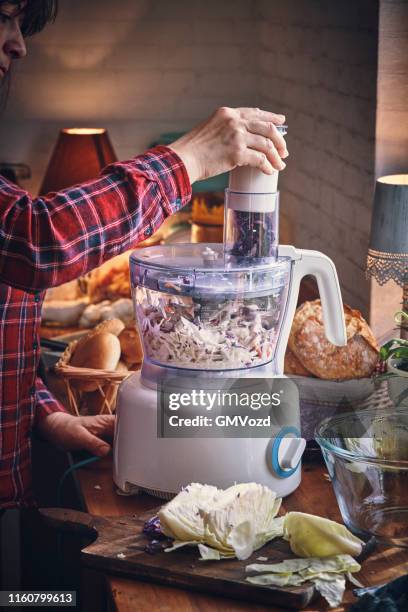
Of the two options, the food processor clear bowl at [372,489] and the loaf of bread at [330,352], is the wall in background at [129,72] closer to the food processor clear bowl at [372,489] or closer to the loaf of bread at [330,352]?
the loaf of bread at [330,352]

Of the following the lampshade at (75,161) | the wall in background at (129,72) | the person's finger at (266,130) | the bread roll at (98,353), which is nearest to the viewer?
the person's finger at (266,130)

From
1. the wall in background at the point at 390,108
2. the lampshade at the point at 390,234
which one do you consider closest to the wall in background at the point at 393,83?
the wall in background at the point at 390,108

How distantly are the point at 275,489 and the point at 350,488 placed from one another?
0.15 metres

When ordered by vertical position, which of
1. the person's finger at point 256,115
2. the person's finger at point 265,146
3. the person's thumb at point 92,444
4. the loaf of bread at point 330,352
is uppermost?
the person's finger at point 256,115

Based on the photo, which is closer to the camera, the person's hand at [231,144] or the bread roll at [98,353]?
the person's hand at [231,144]

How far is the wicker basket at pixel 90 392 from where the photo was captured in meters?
1.58

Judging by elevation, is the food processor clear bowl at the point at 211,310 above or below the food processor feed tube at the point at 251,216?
below

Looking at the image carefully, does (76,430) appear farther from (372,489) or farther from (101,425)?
(372,489)

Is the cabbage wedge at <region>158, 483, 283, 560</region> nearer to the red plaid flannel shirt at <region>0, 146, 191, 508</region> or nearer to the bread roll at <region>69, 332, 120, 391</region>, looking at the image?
the red plaid flannel shirt at <region>0, 146, 191, 508</region>

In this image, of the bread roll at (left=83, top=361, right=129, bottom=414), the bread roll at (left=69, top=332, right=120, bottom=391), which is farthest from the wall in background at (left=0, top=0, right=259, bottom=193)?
the bread roll at (left=83, top=361, right=129, bottom=414)

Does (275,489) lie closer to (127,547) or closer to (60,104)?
(127,547)

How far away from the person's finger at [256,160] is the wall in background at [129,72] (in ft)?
6.94

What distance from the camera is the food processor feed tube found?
4.19ft

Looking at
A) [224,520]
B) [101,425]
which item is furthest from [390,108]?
[224,520]
